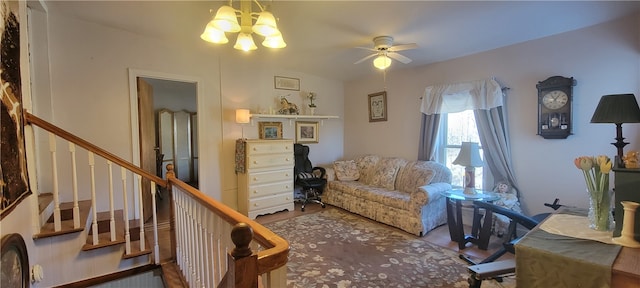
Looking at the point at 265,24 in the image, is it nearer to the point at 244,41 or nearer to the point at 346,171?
the point at 244,41

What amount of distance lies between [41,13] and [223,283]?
3748mm

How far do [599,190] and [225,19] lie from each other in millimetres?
2476

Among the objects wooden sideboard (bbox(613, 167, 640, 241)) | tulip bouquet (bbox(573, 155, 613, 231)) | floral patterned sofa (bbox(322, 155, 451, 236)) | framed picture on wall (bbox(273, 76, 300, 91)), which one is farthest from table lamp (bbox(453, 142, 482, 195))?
framed picture on wall (bbox(273, 76, 300, 91))

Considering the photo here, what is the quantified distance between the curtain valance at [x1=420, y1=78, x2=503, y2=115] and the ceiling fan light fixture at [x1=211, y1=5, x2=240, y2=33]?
298 centimetres

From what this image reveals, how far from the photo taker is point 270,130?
4.79 metres

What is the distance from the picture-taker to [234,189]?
4449 mm

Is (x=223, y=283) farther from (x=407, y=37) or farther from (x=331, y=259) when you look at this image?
(x=407, y=37)

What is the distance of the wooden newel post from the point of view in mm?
943

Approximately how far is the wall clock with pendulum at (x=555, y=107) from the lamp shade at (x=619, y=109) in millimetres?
1307

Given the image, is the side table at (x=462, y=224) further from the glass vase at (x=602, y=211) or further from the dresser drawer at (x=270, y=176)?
the dresser drawer at (x=270, y=176)

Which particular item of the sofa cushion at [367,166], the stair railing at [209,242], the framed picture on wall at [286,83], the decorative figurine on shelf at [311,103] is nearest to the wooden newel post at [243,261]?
the stair railing at [209,242]

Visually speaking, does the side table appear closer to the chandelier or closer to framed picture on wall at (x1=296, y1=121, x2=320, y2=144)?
the chandelier

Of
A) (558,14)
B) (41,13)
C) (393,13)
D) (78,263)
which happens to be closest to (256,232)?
(78,263)

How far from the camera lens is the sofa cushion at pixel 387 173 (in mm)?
4293
